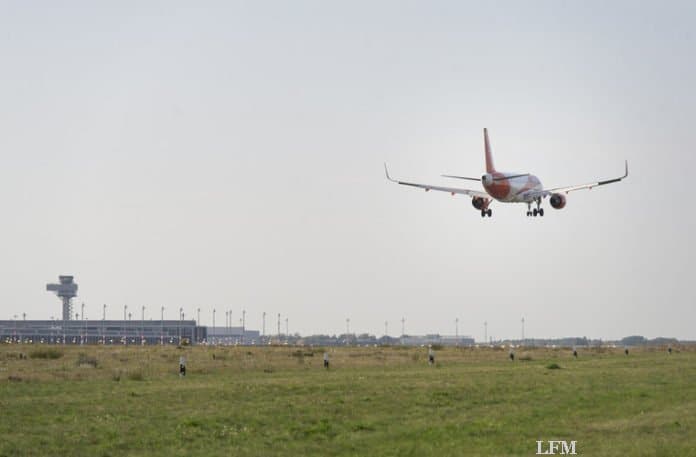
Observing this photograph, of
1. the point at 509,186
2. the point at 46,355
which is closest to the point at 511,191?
the point at 509,186

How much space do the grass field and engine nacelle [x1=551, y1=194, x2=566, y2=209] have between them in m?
36.4

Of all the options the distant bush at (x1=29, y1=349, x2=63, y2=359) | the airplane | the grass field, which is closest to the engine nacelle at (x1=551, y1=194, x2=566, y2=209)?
the airplane

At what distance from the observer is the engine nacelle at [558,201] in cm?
8356

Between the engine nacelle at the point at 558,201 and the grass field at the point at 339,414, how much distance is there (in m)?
36.4

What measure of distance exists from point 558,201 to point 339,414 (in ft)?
182

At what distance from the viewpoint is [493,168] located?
8819 centimetres

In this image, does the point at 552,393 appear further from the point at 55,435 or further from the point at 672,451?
the point at 55,435

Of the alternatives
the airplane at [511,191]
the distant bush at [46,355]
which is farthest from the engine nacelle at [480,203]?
the distant bush at [46,355]

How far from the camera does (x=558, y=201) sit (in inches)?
3302

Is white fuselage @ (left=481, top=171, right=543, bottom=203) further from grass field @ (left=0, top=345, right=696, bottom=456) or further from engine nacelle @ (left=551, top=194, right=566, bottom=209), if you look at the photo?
grass field @ (left=0, top=345, right=696, bottom=456)

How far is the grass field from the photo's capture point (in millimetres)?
25281

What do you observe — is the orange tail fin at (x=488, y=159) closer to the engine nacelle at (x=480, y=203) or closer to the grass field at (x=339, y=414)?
the engine nacelle at (x=480, y=203)

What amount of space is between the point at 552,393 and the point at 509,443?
1357cm

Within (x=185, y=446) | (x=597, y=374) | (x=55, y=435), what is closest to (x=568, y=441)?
(x=185, y=446)
